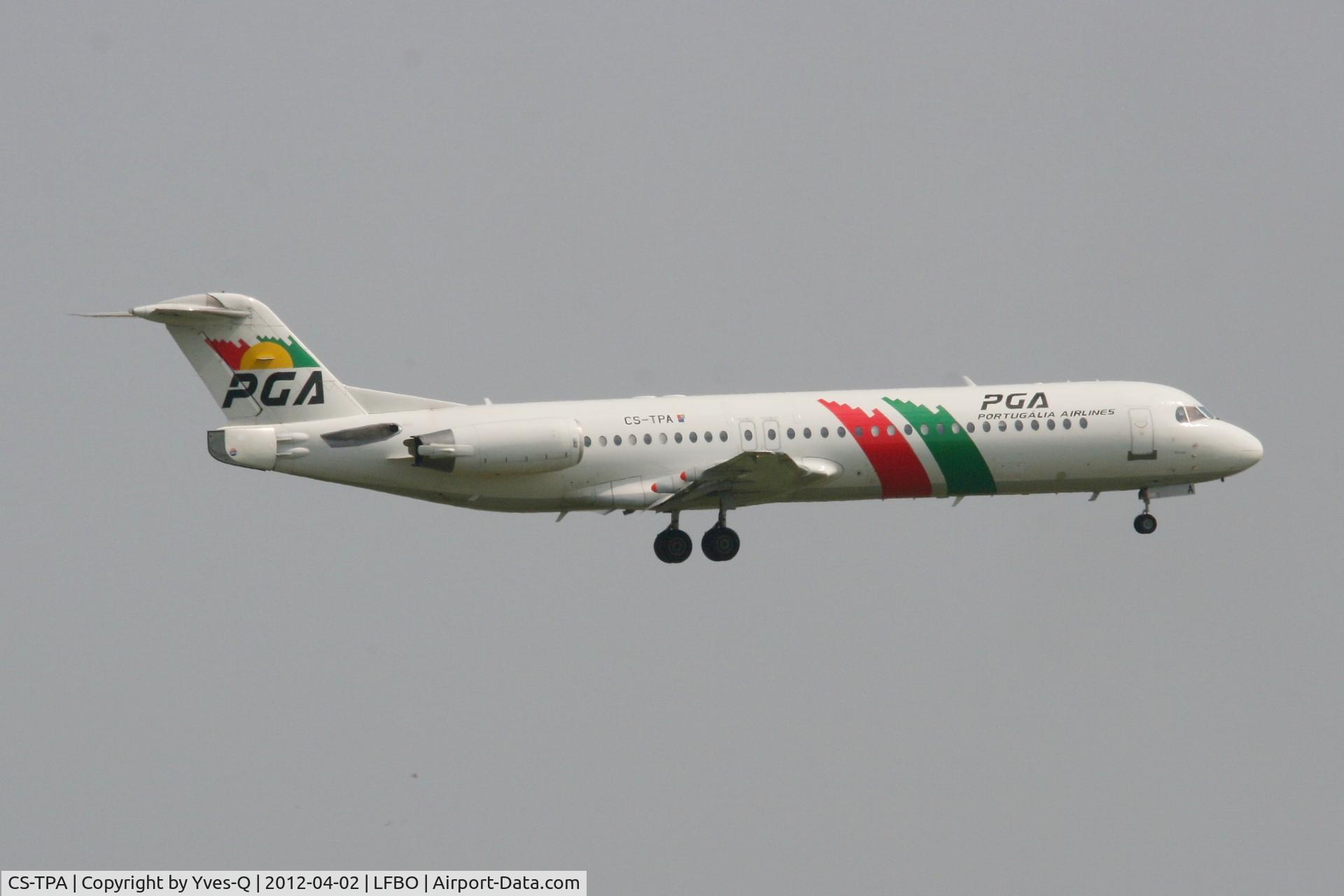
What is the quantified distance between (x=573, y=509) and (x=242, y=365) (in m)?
6.79

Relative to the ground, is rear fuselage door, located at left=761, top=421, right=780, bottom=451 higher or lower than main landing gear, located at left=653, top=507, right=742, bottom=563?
higher

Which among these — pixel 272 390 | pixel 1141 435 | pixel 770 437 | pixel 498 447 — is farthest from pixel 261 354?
pixel 1141 435

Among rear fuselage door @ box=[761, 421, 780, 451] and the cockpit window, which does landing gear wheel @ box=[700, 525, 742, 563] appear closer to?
rear fuselage door @ box=[761, 421, 780, 451]

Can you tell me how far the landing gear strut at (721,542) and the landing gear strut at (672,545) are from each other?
417 mm

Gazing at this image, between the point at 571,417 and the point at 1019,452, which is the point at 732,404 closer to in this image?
the point at 571,417

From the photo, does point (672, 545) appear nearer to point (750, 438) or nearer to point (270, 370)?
point (750, 438)

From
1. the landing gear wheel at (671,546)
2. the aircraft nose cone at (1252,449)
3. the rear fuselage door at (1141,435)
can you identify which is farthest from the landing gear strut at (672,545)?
the aircraft nose cone at (1252,449)

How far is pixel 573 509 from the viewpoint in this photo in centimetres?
3853

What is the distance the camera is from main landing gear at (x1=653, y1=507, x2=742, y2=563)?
39.2 m

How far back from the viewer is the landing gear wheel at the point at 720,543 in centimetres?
3919

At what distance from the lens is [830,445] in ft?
127

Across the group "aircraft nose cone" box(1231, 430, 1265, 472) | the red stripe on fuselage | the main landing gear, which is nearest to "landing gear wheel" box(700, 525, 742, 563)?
the main landing gear

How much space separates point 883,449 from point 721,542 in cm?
364

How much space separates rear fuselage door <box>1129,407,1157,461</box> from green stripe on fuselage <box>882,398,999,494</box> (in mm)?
3215
